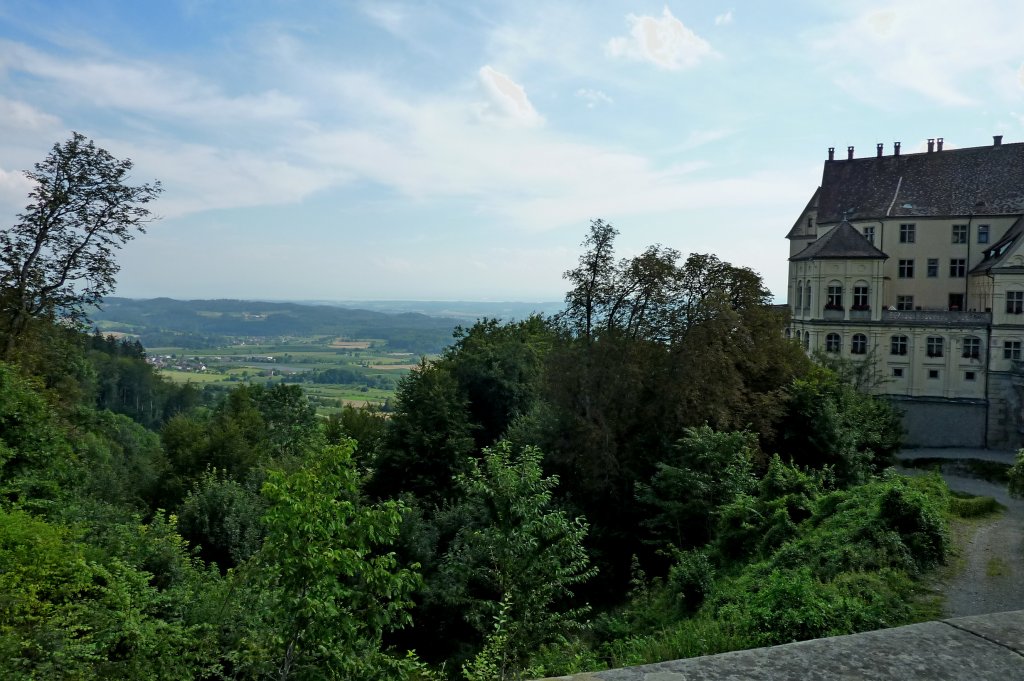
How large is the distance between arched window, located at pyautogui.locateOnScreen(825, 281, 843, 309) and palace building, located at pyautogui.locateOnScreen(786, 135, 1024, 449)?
7 centimetres

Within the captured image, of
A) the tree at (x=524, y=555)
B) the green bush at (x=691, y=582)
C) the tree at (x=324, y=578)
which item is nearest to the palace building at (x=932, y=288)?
the green bush at (x=691, y=582)

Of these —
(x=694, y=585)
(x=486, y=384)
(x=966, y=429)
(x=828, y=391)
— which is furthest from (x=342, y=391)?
(x=694, y=585)

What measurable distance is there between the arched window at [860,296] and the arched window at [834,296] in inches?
35.6

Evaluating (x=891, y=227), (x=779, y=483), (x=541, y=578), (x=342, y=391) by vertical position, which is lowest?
(x=342, y=391)

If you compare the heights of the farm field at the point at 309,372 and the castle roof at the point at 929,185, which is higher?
the castle roof at the point at 929,185

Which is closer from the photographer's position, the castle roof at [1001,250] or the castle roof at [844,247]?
the castle roof at [1001,250]

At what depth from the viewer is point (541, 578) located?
14539mm

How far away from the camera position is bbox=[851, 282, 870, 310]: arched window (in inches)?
1959

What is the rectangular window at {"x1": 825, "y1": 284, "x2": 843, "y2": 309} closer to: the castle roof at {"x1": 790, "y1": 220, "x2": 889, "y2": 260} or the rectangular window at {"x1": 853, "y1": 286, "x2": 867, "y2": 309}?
the rectangular window at {"x1": 853, "y1": 286, "x2": 867, "y2": 309}

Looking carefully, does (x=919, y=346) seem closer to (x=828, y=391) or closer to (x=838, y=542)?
(x=828, y=391)

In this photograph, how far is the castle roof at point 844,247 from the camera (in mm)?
49031

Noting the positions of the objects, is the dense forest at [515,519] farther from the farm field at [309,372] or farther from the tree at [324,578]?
the farm field at [309,372]

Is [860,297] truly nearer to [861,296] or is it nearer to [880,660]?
[861,296]

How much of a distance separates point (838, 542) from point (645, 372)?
14.3 meters
